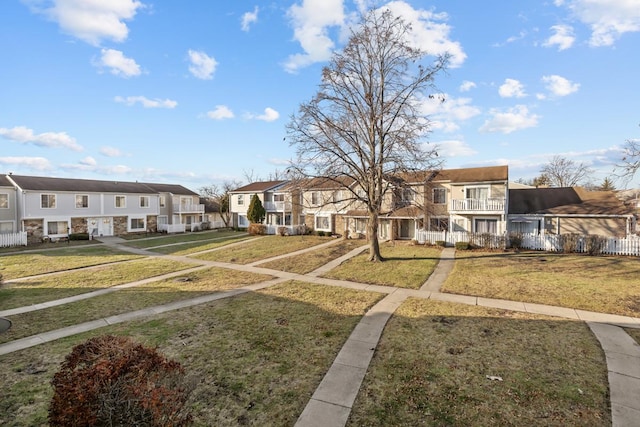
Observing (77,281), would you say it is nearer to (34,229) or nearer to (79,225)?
(34,229)

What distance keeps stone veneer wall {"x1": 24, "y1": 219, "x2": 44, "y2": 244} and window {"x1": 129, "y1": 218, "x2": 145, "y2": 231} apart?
860 centimetres

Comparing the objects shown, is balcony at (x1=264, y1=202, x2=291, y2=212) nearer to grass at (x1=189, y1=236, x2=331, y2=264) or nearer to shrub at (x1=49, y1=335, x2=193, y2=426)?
grass at (x1=189, y1=236, x2=331, y2=264)

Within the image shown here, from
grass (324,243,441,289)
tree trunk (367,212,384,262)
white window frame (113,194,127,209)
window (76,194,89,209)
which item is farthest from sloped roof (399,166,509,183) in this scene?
window (76,194,89,209)

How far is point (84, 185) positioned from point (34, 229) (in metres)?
7.08

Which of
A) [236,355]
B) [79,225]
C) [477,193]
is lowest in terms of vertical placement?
[236,355]

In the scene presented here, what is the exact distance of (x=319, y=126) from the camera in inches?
742

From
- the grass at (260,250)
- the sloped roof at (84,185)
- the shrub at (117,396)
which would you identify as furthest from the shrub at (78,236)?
the shrub at (117,396)

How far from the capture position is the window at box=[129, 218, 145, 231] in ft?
127

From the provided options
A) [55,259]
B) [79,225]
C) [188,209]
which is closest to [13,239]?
[79,225]

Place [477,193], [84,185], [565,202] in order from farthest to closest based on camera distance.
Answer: [84,185]
[477,193]
[565,202]

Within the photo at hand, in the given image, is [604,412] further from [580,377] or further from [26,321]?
[26,321]

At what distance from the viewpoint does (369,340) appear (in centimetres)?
861

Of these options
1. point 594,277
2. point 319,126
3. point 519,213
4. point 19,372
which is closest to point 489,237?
point 519,213

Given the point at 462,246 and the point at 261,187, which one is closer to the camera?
the point at 462,246
